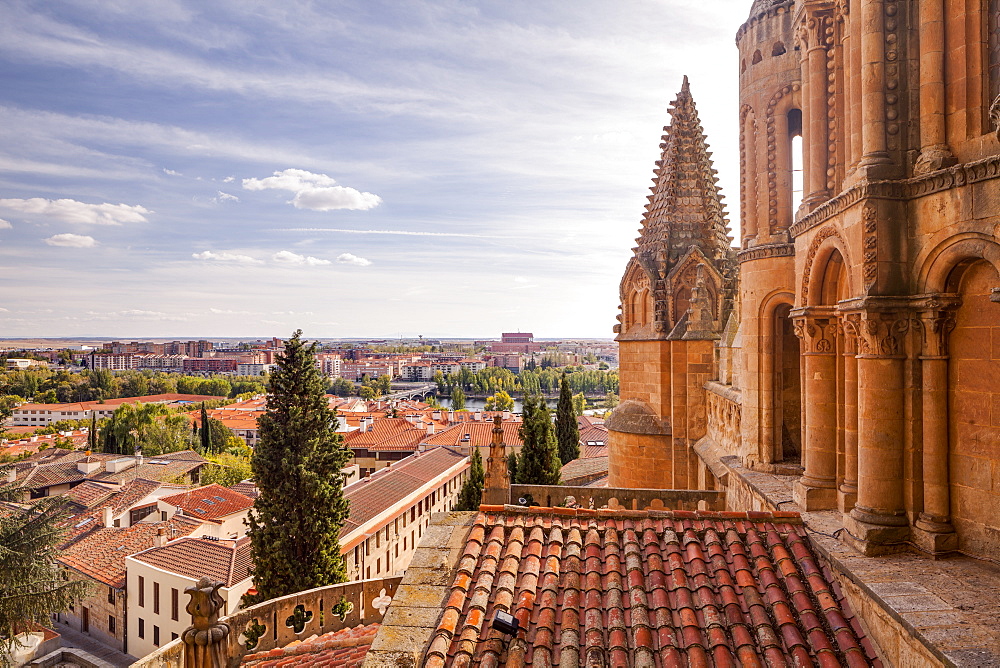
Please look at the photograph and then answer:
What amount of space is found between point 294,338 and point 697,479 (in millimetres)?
14927

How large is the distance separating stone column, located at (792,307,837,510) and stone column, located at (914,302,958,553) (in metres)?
1.77

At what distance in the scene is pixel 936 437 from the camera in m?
5.62

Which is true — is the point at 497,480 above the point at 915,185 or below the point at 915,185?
below

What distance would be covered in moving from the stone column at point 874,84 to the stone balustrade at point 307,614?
11.2 metres

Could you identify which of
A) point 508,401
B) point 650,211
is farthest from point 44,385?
point 650,211

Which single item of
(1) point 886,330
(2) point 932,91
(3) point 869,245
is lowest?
(1) point 886,330

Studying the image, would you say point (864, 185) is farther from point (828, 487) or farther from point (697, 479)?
point (697, 479)

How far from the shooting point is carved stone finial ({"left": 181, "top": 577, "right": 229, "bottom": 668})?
6012 millimetres

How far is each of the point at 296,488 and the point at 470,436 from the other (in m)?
42.7

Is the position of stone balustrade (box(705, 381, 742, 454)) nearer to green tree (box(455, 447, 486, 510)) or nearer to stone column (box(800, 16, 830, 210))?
stone column (box(800, 16, 830, 210))

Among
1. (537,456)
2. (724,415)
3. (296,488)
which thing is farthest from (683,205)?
(537,456)

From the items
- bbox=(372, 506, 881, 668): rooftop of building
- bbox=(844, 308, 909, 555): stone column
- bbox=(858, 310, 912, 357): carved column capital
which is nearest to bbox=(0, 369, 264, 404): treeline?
bbox=(372, 506, 881, 668): rooftop of building

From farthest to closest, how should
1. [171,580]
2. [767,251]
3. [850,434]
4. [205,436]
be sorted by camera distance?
[205,436] → [171,580] → [767,251] → [850,434]

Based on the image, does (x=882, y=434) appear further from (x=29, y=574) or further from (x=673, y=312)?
(x=29, y=574)
